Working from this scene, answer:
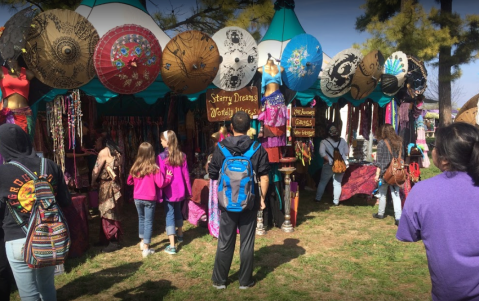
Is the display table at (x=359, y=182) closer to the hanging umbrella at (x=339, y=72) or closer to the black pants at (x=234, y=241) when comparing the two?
the hanging umbrella at (x=339, y=72)

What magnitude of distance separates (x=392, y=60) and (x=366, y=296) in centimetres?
481

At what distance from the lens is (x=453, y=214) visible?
178 centimetres

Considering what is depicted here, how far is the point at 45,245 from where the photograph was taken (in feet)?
7.80

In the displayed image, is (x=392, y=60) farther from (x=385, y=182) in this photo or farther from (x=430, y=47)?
(x=430, y=47)

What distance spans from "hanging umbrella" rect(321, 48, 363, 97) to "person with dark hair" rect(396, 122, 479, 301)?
4428mm

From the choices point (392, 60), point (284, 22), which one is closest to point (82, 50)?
point (284, 22)

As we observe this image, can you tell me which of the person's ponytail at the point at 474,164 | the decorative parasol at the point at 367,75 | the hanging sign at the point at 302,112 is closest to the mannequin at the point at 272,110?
A: the hanging sign at the point at 302,112

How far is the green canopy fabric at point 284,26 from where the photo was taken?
6.75m

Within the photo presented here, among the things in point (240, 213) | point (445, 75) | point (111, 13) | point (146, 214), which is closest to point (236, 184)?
point (240, 213)

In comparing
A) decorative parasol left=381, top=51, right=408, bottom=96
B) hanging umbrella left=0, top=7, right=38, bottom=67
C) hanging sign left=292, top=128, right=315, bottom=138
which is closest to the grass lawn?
hanging sign left=292, top=128, right=315, bottom=138

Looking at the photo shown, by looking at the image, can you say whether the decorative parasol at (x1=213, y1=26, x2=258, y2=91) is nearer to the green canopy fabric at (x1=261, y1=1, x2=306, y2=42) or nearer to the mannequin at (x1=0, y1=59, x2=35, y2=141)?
the green canopy fabric at (x1=261, y1=1, x2=306, y2=42)

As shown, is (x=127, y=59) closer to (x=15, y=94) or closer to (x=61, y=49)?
(x=61, y=49)

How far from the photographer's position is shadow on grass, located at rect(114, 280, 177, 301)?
365 centimetres

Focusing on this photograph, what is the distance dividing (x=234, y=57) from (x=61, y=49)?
2.27 m
